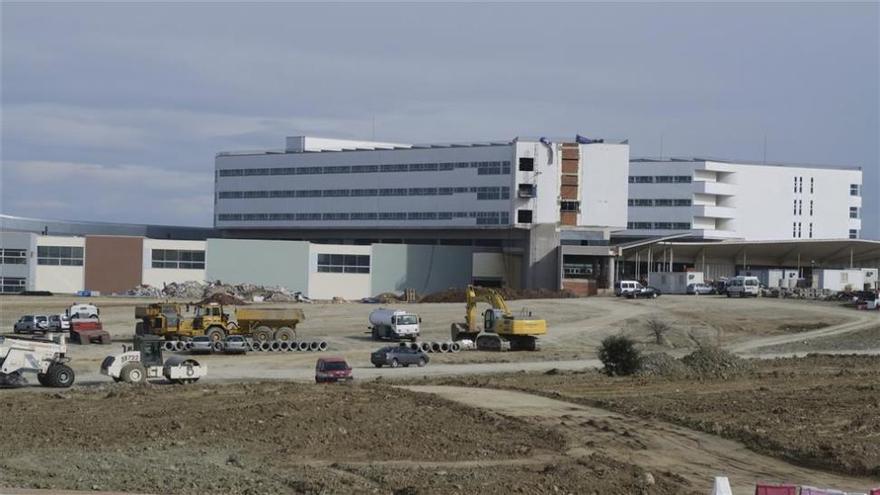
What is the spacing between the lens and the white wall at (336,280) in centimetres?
11750

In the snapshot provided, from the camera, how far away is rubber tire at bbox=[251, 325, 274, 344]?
6941 centimetres

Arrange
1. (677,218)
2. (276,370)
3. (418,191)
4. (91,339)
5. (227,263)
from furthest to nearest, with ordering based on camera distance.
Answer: (677,218), (418,191), (227,263), (91,339), (276,370)

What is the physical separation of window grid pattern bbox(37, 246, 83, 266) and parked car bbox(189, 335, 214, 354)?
152 ft

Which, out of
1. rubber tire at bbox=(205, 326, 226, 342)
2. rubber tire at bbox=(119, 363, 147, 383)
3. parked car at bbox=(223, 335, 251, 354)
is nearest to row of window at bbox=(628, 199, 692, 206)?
rubber tire at bbox=(205, 326, 226, 342)

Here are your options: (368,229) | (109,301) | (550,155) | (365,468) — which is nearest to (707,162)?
(550,155)

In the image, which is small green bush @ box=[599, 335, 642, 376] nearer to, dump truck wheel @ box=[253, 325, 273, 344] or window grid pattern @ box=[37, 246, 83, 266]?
dump truck wheel @ box=[253, 325, 273, 344]

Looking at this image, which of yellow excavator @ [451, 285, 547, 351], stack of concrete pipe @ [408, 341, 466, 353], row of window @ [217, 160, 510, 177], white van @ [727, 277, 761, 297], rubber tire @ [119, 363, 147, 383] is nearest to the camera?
rubber tire @ [119, 363, 147, 383]

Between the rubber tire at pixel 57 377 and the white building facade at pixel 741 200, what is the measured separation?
100590mm

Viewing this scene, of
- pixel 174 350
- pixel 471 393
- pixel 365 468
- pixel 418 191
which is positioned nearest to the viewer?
pixel 365 468

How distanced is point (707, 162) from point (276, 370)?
93765 mm

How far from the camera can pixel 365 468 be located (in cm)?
3009

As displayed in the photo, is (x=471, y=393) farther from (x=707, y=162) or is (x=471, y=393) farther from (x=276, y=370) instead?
(x=707, y=162)

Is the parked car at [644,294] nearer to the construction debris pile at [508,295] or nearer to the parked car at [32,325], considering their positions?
the construction debris pile at [508,295]

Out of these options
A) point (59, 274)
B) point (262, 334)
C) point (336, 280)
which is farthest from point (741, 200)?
point (262, 334)
